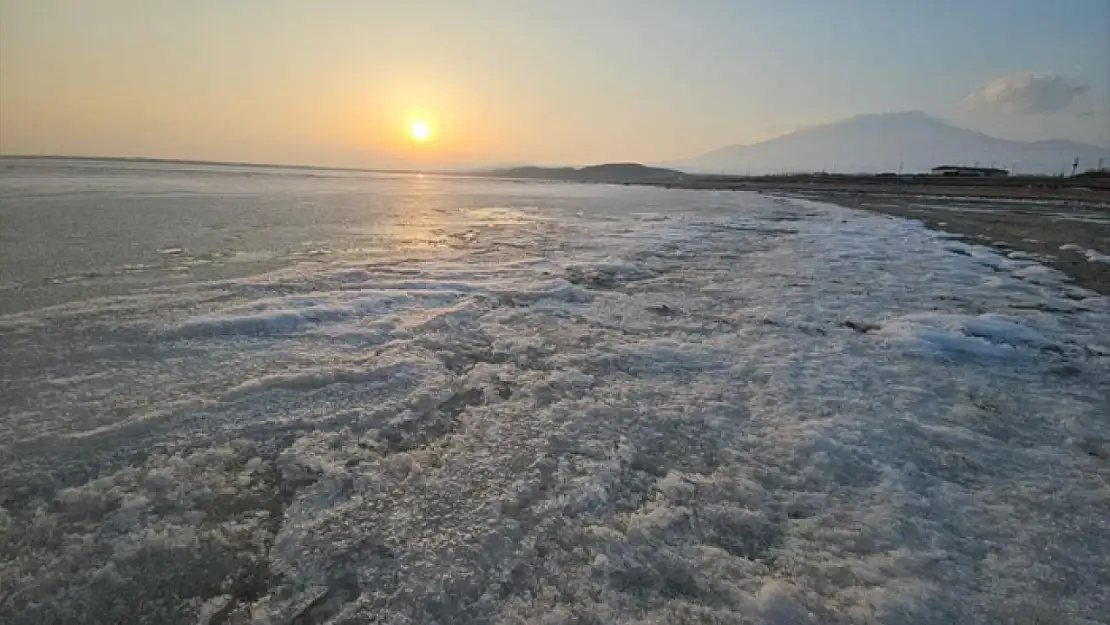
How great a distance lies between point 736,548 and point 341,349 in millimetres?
3345

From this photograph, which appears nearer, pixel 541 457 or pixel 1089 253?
pixel 541 457

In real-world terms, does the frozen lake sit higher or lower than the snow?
lower

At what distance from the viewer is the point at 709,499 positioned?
244 centimetres

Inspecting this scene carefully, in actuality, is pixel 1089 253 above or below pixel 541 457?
above

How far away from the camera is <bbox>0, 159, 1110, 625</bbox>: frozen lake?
1.88 m

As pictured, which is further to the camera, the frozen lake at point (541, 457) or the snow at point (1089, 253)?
the snow at point (1089, 253)

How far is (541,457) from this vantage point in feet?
9.06

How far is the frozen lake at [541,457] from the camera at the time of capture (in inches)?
74.1

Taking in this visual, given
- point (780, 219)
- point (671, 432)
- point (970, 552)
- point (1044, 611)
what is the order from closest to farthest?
point (1044, 611) < point (970, 552) < point (671, 432) < point (780, 219)

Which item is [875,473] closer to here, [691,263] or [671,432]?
[671,432]

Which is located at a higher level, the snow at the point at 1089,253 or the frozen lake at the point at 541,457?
the snow at the point at 1089,253

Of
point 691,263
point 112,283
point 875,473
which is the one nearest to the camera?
point 875,473

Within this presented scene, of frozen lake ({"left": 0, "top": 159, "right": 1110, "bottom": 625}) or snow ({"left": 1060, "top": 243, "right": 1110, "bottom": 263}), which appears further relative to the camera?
snow ({"left": 1060, "top": 243, "right": 1110, "bottom": 263})

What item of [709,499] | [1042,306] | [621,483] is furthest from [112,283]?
[1042,306]
